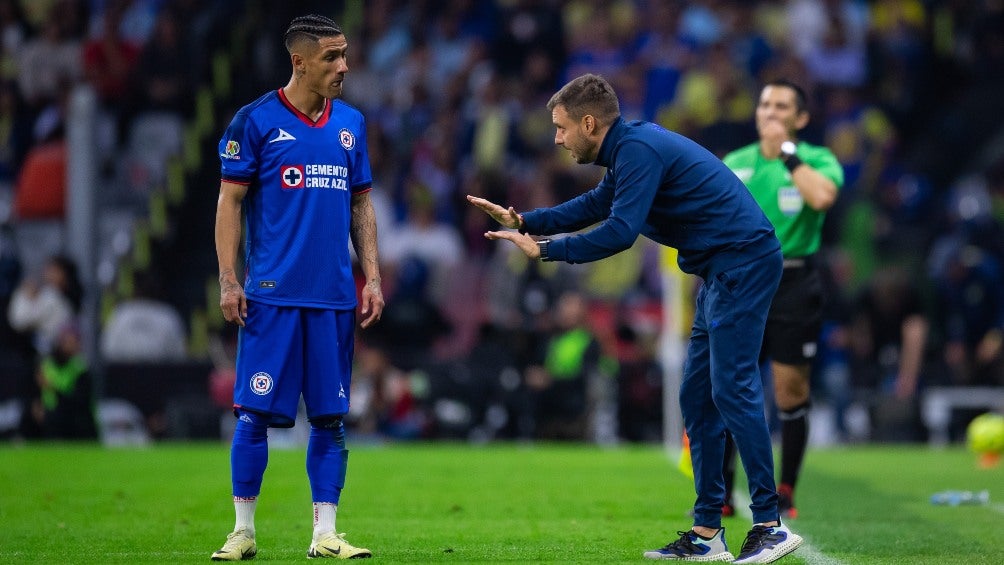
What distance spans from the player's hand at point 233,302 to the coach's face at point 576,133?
5.46ft

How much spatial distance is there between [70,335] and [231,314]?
36.5 ft

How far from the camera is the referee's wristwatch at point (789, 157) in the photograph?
974cm

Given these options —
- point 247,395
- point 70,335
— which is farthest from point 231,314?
point 70,335

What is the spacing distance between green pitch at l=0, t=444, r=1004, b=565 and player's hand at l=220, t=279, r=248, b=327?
1158 mm

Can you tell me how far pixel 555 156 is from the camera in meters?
20.6

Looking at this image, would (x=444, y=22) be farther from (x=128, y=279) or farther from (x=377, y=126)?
(x=128, y=279)

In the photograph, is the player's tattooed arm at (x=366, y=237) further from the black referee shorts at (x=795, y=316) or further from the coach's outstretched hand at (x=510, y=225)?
the black referee shorts at (x=795, y=316)

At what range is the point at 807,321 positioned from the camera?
10.1 m

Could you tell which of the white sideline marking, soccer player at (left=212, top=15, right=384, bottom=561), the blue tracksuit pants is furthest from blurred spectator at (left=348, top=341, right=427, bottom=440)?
the blue tracksuit pants

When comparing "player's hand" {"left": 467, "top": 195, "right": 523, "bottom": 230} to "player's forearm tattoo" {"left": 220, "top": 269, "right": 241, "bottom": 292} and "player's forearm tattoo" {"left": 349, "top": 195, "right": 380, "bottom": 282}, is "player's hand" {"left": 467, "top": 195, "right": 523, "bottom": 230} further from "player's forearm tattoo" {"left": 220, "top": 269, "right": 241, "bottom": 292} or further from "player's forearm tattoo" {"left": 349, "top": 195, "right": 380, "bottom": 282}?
"player's forearm tattoo" {"left": 220, "top": 269, "right": 241, "bottom": 292}

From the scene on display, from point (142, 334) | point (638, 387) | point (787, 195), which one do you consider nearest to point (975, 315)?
point (638, 387)

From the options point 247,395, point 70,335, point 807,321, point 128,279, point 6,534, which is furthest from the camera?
point 128,279

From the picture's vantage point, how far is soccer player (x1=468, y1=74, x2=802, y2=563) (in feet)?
23.7

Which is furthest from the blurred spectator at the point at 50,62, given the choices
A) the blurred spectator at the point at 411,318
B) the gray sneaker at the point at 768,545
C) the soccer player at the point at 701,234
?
the gray sneaker at the point at 768,545
